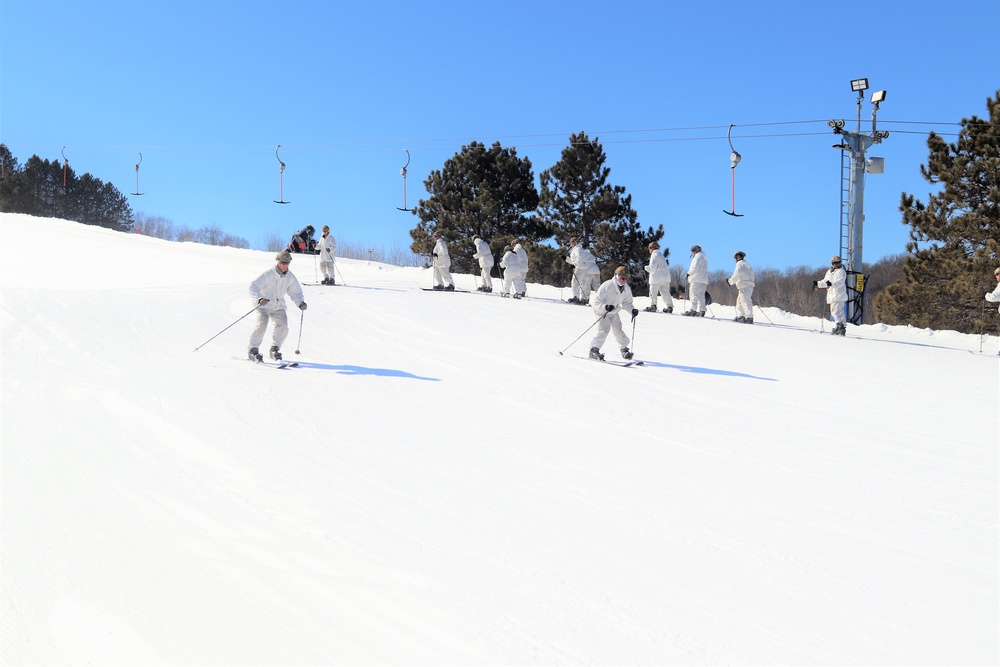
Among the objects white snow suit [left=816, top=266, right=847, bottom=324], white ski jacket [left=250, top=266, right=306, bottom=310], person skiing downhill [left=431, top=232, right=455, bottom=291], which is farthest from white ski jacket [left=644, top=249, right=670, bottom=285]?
white ski jacket [left=250, top=266, right=306, bottom=310]

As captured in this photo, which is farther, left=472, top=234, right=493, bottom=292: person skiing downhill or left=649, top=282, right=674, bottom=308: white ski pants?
left=472, top=234, right=493, bottom=292: person skiing downhill

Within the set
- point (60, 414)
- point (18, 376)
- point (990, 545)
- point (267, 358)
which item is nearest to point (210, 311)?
point (267, 358)

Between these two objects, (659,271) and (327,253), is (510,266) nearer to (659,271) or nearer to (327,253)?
(659,271)

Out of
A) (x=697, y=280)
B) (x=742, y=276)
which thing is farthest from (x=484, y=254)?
(x=742, y=276)

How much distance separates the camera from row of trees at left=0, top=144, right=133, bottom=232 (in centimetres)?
5494

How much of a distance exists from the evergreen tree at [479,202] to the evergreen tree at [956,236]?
16856 mm

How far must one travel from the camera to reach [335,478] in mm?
6633

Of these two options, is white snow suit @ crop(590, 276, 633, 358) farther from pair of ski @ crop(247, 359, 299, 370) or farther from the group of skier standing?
pair of ski @ crop(247, 359, 299, 370)

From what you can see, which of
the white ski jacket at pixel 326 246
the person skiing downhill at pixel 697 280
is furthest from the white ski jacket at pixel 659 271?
the white ski jacket at pixel 326 246

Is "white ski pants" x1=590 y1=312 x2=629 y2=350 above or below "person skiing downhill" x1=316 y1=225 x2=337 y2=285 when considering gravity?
below

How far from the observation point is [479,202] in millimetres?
37156

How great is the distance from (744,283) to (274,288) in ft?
40.0

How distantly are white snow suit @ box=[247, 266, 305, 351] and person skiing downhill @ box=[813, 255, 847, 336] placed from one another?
40.7ft

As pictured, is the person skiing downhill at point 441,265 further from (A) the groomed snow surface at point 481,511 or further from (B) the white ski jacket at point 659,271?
(A) the groomed snow surface at point 481,511
